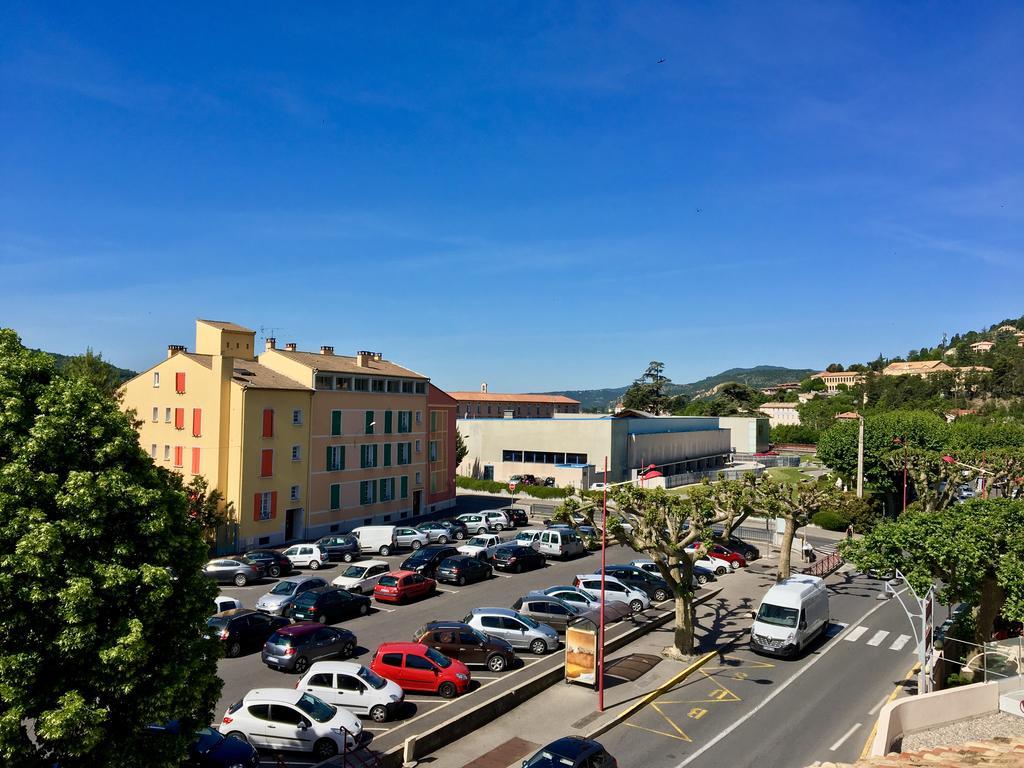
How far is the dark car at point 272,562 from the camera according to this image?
122 feet

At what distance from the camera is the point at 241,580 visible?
35.9 m

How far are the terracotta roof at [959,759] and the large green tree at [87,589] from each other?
1152cm

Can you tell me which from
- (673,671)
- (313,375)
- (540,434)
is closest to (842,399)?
(540,434)

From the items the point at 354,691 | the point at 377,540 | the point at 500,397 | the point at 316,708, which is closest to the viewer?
the point at 316,708

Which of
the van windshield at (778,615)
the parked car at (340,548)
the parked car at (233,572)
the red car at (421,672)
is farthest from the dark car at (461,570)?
the van windshield at (778,615)

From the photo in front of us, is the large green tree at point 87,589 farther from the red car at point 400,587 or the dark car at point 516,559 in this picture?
the dark car at point 516,559

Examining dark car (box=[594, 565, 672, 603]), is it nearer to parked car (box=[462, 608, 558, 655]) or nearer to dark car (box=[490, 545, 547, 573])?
dark car (box=[490, 545, 547, 573])

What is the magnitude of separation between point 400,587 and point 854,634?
19.6 meters

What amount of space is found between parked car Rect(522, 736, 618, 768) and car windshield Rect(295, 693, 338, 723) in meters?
5.72

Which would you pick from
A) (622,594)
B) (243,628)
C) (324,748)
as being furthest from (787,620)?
(243,628)

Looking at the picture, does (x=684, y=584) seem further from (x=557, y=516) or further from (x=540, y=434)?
(x=540, y=434)

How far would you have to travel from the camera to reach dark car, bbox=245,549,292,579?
122 ft

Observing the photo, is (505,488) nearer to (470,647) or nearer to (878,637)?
(878,637)

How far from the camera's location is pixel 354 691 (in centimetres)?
2041
